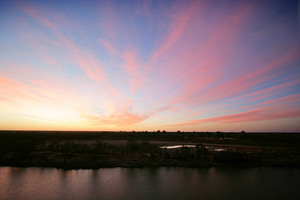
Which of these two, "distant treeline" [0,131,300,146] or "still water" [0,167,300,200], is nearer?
"still water" [0,167,300,200]

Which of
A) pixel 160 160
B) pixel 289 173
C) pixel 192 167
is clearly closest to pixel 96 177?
pixel 160 160

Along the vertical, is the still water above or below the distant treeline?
below

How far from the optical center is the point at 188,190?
24.0 meters

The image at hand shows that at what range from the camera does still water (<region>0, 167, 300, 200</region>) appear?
2272 centimetres

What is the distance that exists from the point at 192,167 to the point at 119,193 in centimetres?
1716

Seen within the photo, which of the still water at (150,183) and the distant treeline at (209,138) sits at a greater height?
the distant treeline at (209,138)

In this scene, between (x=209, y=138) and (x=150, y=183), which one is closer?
(x=150, y=183)

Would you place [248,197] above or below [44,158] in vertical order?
below

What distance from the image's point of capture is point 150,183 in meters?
26.6

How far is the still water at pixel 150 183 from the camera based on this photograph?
2272cm

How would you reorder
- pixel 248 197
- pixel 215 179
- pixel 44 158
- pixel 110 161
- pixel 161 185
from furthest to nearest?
pixel 44 158
pixel 110 161
pixel 215 179
pixel 161 185
pixel 248 197

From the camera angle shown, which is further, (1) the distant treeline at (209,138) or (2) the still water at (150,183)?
(1) the distant treeline at (209,138)

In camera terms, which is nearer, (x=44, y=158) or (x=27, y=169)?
(x=27, y=169)

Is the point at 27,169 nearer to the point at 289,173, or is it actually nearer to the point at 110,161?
the point at 110,161
